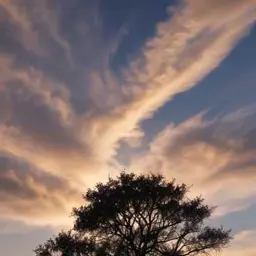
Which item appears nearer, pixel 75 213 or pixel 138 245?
pixel 138 245

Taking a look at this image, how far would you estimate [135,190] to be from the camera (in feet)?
197

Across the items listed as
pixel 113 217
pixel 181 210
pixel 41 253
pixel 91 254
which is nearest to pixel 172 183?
pixel 181 210

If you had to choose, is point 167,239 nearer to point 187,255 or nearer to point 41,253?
point 187,255

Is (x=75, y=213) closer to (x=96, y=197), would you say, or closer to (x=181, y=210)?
(x=96, y=197)

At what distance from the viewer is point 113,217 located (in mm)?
59000

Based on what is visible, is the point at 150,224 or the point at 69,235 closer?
the point at 150,224

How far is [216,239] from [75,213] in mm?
15390

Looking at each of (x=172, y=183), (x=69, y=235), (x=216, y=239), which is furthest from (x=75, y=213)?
(x=216, y=239)

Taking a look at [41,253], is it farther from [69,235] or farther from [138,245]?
[138,245]

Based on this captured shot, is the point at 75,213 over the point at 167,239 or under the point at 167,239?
over

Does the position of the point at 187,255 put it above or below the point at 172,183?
below

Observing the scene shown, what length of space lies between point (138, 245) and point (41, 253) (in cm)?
1115

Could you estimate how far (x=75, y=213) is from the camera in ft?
203

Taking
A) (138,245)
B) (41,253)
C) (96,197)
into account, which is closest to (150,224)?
(138,245)
